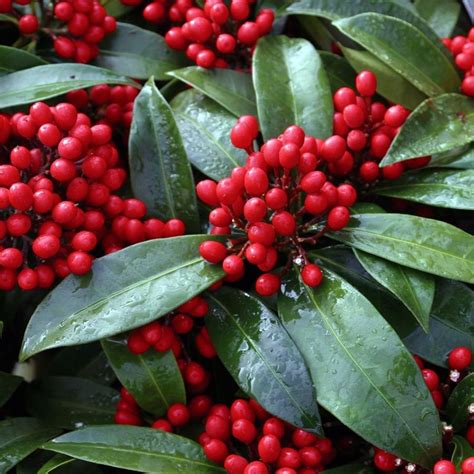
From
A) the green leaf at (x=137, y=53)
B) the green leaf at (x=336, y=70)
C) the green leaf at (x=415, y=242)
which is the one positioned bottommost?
the green leaf at (x=415, y=242)

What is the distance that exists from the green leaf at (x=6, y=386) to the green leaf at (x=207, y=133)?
1.56 feet

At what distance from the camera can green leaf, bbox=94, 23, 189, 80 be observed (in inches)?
54.9

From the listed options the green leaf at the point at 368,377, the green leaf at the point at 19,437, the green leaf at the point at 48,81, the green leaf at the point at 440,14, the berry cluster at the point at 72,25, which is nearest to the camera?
the green leaf at the point at 368,377

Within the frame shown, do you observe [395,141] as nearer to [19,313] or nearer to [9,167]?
[9,167]

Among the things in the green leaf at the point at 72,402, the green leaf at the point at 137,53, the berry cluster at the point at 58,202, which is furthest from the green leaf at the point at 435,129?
the green leaf at the point at 72,402

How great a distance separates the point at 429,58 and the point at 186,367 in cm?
69

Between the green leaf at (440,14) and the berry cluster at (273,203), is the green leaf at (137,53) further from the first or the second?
the green leaf at (440,14)

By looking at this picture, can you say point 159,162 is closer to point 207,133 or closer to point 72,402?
point 207,133

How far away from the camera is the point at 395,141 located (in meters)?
1.14

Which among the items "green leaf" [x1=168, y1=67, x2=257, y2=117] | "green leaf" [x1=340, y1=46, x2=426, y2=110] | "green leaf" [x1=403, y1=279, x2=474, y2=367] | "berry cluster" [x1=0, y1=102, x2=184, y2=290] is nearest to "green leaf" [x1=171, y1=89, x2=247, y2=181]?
"green leaf" [x1=168, y1=67, x2=257, y2=117]

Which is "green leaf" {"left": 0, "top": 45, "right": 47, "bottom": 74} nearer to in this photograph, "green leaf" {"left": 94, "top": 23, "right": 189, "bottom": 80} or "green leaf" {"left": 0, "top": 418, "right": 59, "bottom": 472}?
"green leaf" {"left": 94, "top": 23, "right": 189, "bottom": 80}

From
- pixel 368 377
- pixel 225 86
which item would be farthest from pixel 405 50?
pixel 368 377

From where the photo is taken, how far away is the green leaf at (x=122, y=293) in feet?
3.38

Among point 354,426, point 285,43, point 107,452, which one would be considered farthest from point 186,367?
point 285,43
